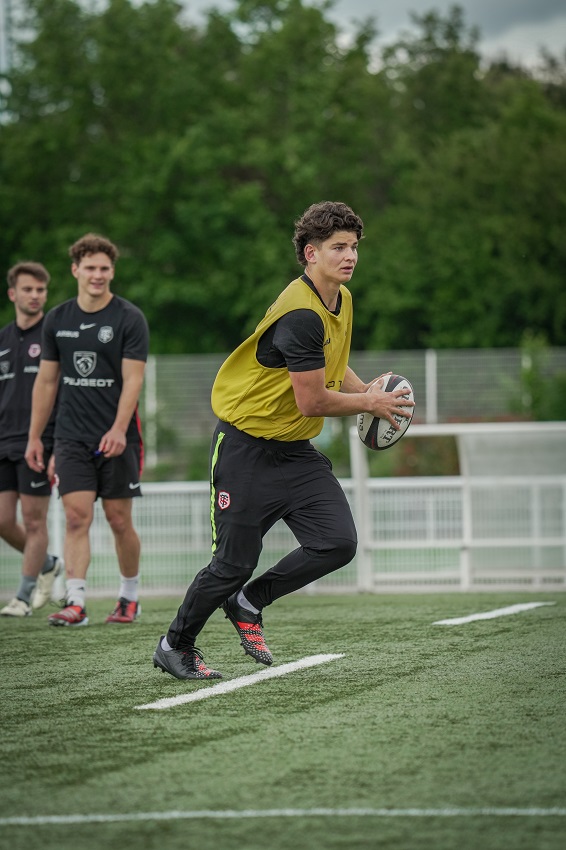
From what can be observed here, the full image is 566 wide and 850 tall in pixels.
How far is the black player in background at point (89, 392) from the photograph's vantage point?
813 cm

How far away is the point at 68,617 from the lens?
8.11 meters

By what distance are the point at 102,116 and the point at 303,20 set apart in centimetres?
647

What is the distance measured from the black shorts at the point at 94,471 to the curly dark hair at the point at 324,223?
269 cm

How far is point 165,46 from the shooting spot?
40188mm

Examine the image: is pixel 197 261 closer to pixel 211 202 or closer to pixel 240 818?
pixel 211 202

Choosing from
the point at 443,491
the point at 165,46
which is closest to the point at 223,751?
the point at 443,491

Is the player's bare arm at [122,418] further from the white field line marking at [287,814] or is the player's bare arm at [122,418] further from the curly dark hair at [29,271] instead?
the white field line marking at [287,814]

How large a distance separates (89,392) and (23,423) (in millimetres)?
1013

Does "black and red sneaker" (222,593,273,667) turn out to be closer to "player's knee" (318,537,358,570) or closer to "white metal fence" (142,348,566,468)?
"player's knee" (318,537,358,570)

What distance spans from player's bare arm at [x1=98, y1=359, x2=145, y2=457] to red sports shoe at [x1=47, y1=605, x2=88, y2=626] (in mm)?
925

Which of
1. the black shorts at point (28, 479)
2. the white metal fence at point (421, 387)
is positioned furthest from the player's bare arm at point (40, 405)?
the white metal fence at point (421, 387)

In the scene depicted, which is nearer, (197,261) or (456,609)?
(456,609)

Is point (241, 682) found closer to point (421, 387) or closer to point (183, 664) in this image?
point (183, 664)

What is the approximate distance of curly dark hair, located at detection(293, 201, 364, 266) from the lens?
5.80m
